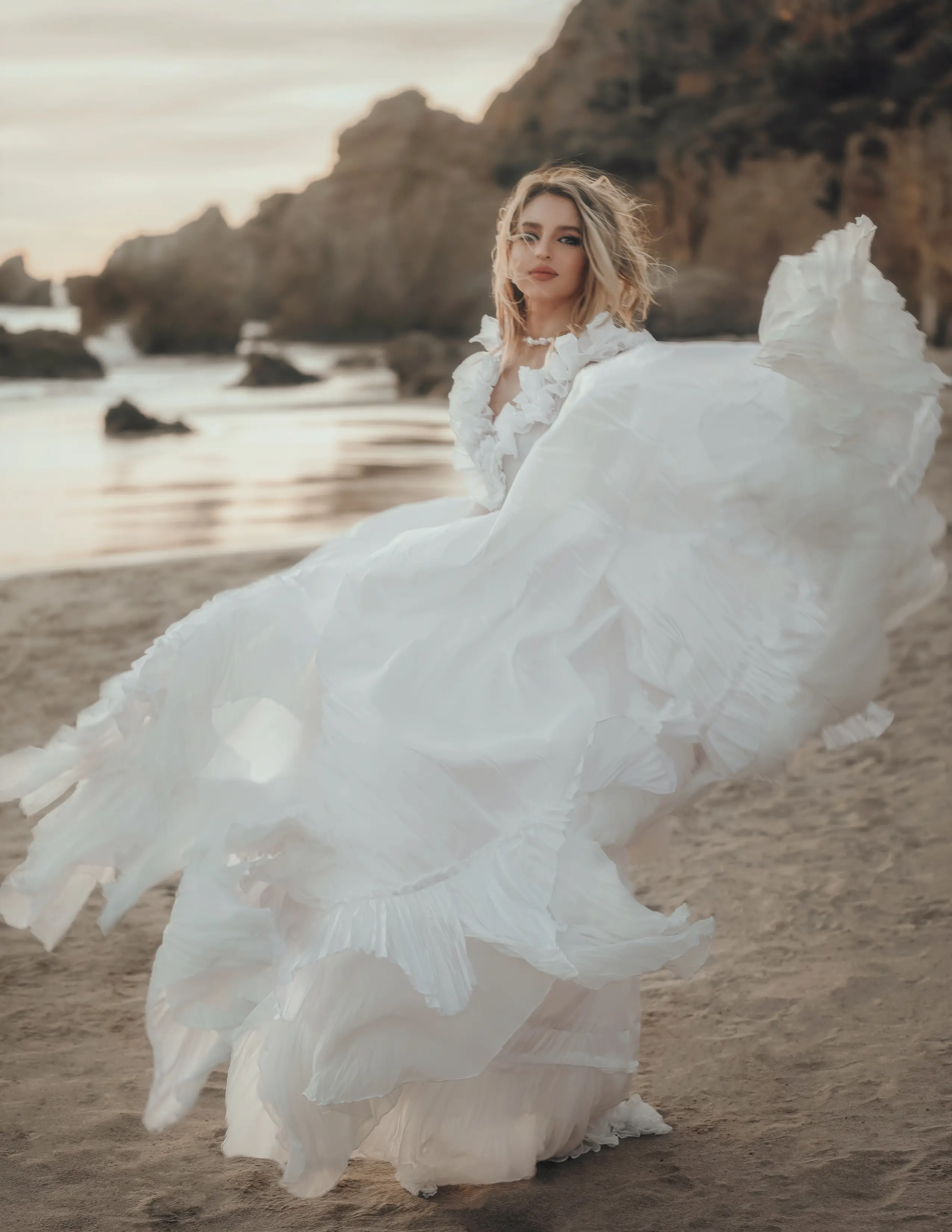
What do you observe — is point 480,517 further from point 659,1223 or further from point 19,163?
point 19,163

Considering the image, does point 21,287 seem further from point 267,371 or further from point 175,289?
point 267,371

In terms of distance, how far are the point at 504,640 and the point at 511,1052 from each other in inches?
22.5

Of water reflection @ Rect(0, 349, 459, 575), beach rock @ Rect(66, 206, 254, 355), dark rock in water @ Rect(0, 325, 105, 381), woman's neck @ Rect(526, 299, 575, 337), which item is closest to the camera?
woman's neck @ Rect(526, 299, 575, 337)

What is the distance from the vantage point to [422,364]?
16.5 meters

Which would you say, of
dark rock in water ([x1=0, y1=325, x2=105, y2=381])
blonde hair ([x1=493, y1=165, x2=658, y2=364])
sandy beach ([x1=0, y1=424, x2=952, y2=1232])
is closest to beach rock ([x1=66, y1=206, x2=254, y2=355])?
dark rock in water ([x1=0, y1=325, x2=105, y2=381])

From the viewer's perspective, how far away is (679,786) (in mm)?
1917

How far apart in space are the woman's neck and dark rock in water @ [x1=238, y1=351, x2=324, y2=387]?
14682 mm

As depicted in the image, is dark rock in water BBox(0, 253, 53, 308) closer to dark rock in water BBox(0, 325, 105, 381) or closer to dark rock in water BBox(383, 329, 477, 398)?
dark rock in water BBox(0, 325, 105, 381)

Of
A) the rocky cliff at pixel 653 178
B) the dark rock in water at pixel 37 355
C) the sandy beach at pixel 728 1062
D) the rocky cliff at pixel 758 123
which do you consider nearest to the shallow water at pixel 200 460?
the dark rock in water at pixel 37 355

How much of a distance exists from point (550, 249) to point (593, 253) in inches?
2.8

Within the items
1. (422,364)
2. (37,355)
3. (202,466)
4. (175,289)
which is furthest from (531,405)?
(175,289)

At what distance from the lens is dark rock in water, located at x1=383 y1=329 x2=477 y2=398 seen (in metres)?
16.2

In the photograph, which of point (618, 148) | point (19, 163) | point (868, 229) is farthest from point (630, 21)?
point (868, 229)

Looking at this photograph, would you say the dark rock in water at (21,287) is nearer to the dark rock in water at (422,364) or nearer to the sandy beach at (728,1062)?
the dark rock in water at (422,364)
